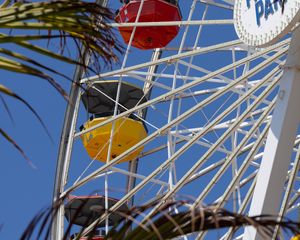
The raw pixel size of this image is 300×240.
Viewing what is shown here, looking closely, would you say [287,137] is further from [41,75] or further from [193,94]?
[41,75]

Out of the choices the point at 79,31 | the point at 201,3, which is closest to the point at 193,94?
the point at 201,3

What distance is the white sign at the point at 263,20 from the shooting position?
10578 mm

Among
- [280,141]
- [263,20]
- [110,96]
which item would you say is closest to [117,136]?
[110,96]

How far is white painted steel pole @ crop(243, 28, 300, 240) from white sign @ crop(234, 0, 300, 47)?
0.81 feet

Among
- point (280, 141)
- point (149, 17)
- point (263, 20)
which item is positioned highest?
point (263, 20)

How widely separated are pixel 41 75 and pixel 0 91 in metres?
0.14

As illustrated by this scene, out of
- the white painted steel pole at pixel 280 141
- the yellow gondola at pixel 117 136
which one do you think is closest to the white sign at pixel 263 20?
the white painted steel pole at pixel 280 141

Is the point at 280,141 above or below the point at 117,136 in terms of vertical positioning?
above

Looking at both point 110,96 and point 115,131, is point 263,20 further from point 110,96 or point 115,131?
point 110,96

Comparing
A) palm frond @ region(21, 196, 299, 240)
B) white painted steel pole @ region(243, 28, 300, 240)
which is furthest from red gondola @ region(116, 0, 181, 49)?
palm frond @ region(21, 196, 299, 240)

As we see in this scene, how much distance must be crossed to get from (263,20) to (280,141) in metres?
1.50

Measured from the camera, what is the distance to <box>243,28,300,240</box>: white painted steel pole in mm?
10828

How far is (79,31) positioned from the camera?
9.70ft

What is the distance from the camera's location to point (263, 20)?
36.9ft
